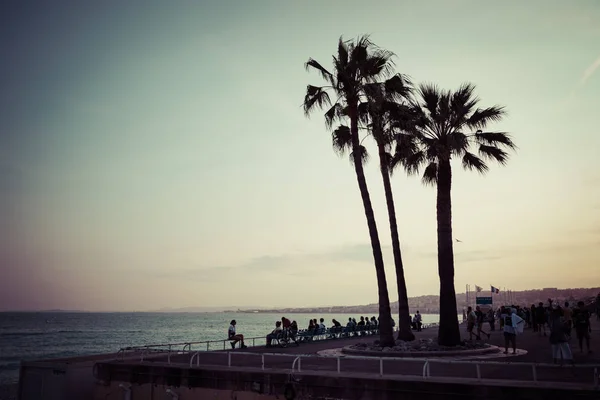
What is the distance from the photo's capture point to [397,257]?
25.8 m

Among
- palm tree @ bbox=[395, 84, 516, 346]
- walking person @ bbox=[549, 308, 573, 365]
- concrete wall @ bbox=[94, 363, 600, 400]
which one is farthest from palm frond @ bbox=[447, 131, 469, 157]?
concrete wall @ bbox=[94, 363, 600, 400]

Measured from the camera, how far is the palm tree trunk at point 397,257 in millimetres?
24906

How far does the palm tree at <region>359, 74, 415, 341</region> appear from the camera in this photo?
25.4 m

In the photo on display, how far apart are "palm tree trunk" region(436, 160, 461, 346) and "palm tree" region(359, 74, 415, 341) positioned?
8.26 feet

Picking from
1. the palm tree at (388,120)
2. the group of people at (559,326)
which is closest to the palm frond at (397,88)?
the palm tree at (388,120)

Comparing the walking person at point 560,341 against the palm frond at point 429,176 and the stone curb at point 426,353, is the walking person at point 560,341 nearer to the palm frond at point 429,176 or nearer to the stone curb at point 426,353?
the stone curb at point 426,353

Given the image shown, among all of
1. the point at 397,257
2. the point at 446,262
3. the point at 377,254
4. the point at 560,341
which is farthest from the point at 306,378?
the point at 397,257

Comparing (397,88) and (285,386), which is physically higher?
(397,88)

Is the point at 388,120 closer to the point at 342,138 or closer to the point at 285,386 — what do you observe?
the point at 342,138

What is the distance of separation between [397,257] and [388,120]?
6.95 m

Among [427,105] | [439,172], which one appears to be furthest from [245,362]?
[427,105]

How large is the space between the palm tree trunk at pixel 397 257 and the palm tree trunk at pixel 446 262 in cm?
224

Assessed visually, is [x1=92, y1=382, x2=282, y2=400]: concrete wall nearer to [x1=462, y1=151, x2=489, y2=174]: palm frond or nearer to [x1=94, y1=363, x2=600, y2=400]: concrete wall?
[x1=94, y1=363, x2=600, y2=400]: concrete wall

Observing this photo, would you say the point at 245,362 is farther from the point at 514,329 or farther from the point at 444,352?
the point at 514,329
